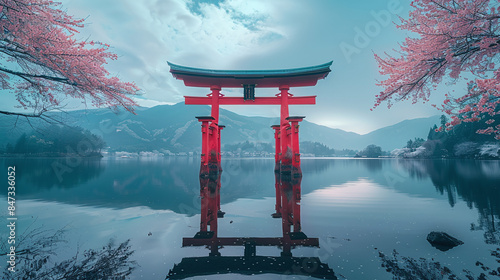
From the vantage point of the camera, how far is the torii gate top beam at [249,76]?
1213 cm

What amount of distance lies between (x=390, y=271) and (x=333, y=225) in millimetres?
1638

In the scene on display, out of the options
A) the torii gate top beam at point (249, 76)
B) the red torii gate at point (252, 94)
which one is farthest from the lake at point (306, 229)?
the torii gate top beam at point (249, 76)

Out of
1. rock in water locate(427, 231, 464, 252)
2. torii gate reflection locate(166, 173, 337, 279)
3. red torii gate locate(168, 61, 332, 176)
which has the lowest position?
torii gate reflection locate(166, 173, 337, 279)

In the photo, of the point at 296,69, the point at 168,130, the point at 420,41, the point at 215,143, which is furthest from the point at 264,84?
the point at 168,130

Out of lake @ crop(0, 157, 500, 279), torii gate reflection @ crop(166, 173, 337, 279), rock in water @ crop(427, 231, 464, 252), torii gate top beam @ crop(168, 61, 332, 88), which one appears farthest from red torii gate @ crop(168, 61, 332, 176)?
rock in water @ crop(427, 231, 464, 252)

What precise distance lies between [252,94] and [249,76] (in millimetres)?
1310

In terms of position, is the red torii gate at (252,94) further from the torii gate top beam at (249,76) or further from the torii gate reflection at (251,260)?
the torii gate reflection at (251,260)

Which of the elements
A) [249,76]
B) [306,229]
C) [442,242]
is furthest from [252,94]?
[442,242]

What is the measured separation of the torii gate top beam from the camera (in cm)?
1213

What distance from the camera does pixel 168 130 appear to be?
400 ft

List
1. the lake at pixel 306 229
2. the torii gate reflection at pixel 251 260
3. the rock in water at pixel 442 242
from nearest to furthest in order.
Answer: the torii gate reflection at pixel 251 260 < the lake at pixel 306 229 < the rock in water at pixel 442 242

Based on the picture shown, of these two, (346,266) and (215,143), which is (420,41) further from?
(215,143)

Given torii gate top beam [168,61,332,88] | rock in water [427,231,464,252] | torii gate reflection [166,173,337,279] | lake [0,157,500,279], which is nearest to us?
torii gate reflection [166,173,337,279]

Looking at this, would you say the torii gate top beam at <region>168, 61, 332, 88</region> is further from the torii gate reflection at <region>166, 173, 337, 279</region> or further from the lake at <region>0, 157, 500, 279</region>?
the torii gate reflection at <region>166, 173, 337, 279</region>
